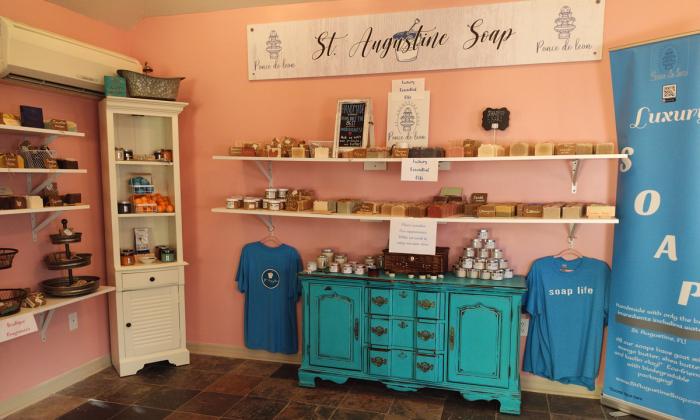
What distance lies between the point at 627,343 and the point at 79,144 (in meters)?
4.06

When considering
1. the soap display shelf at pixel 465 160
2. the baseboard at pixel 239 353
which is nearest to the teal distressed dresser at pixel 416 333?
the baseboard at pixel 239 353

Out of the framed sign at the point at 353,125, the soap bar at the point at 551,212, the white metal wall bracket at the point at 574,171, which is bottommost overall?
the soap bar at the point at 551,212

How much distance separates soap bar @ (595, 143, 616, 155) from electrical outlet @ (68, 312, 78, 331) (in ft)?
12.5

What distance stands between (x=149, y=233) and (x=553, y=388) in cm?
331

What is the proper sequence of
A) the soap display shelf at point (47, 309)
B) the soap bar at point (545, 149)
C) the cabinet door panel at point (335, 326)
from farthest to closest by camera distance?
the cabinet door panel at point (335, 326) < the soap bar at point (545, 149) < the soap display shelf at point (47, 309)

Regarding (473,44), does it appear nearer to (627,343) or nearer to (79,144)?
(627,343)

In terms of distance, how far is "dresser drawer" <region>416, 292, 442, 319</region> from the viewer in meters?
3.05

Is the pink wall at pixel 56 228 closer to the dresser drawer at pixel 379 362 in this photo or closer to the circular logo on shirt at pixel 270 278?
the circular logo on shirt at pixel 270 278

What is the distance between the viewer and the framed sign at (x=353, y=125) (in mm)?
3336

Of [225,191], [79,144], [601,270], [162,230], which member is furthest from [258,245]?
[601,270]

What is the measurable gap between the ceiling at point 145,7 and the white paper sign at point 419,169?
1.54 metres

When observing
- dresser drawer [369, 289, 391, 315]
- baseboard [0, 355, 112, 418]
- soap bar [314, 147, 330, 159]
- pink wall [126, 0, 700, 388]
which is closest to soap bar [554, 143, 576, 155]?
pink wall [126, 0, 700, 388]

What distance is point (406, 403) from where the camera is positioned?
3074 millimetres

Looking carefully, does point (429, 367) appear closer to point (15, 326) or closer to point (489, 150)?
point (489, 150)
